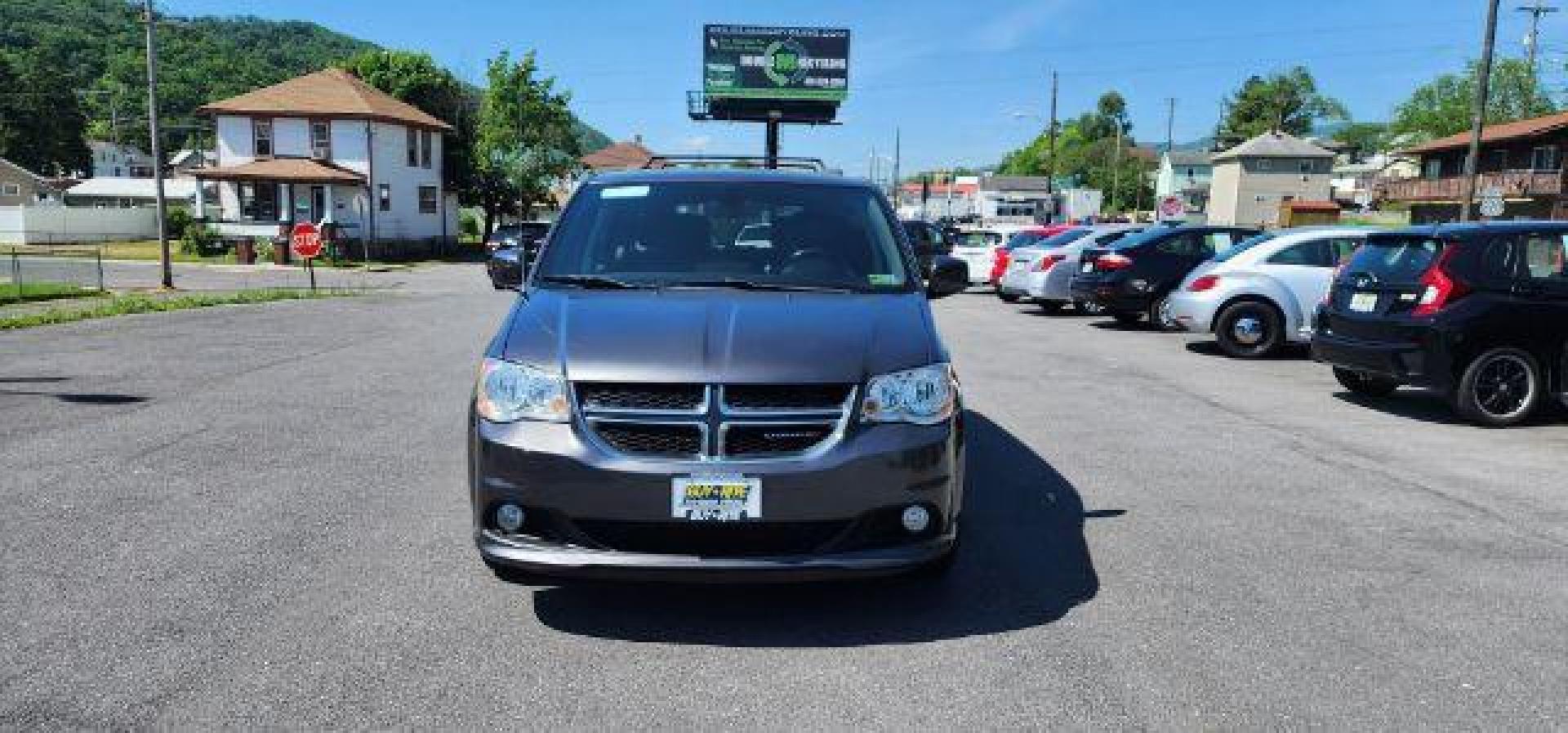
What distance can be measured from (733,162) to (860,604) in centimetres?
325

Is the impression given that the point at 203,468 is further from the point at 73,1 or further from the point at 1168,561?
the point at 73,1

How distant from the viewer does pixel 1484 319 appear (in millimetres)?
8305

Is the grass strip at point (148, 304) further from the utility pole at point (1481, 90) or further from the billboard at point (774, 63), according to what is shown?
the billboard at point (774, 63)

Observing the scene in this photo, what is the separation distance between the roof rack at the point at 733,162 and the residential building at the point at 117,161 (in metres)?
132

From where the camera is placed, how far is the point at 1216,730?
10.7 feet

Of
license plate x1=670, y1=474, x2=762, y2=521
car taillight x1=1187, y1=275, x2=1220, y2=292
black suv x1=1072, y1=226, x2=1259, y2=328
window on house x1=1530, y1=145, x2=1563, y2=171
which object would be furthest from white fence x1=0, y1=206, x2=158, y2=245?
window on house x1=1530, y1=145, x2=1563, y2=171

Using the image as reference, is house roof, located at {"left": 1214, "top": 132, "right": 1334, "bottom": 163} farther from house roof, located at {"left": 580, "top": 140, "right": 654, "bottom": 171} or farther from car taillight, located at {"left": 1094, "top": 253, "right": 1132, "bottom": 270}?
car taillight, located at {"left": 1094, "top": 253, "right": 1132, "bottom": 270}

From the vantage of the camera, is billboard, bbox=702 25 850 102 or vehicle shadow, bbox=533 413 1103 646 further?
billboard, bbox=702 25 850 102

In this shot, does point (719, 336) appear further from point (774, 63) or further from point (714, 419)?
point (774, 63)

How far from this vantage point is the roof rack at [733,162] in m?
6.54

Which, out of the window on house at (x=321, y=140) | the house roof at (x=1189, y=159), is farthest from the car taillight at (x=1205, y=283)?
the house roof at (x=1189, y=159)

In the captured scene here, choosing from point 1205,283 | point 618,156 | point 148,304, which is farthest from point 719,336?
point 618,156

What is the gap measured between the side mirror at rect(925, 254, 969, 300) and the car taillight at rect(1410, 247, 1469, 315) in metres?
4.69

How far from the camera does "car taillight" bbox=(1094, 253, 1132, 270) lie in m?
16.4
